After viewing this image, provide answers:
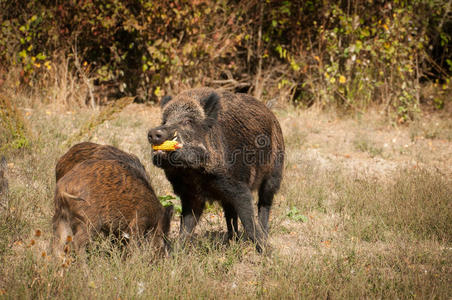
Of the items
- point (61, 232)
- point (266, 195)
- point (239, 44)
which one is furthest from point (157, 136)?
point (239, 44)

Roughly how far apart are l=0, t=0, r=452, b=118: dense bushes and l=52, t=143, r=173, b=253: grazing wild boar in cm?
585

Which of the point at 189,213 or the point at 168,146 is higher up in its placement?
the point at 168,146

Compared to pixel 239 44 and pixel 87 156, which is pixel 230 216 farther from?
pixel 239 44

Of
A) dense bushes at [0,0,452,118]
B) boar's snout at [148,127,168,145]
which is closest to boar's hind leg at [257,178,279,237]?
boar's snout at [148,127,168,145]

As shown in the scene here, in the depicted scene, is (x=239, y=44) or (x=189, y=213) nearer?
(x=189, y=213)

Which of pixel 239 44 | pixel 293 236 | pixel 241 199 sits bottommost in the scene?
pixel 293 236

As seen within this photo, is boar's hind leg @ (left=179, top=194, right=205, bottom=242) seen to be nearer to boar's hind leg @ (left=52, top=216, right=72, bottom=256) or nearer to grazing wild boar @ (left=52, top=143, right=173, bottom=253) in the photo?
grazing wild boar @ (left=52, top=143, right=173, bottom=253)

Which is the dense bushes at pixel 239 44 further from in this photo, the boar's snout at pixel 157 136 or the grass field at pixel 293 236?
the boar's snout at pixel 157 136

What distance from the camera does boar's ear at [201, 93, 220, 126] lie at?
15.4 feet

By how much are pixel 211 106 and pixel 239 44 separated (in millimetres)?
6817

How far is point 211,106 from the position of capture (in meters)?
4.71

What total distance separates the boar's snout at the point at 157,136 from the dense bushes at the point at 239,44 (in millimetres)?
6162

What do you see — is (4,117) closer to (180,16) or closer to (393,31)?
(180,16)

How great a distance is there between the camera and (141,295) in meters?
3.65
